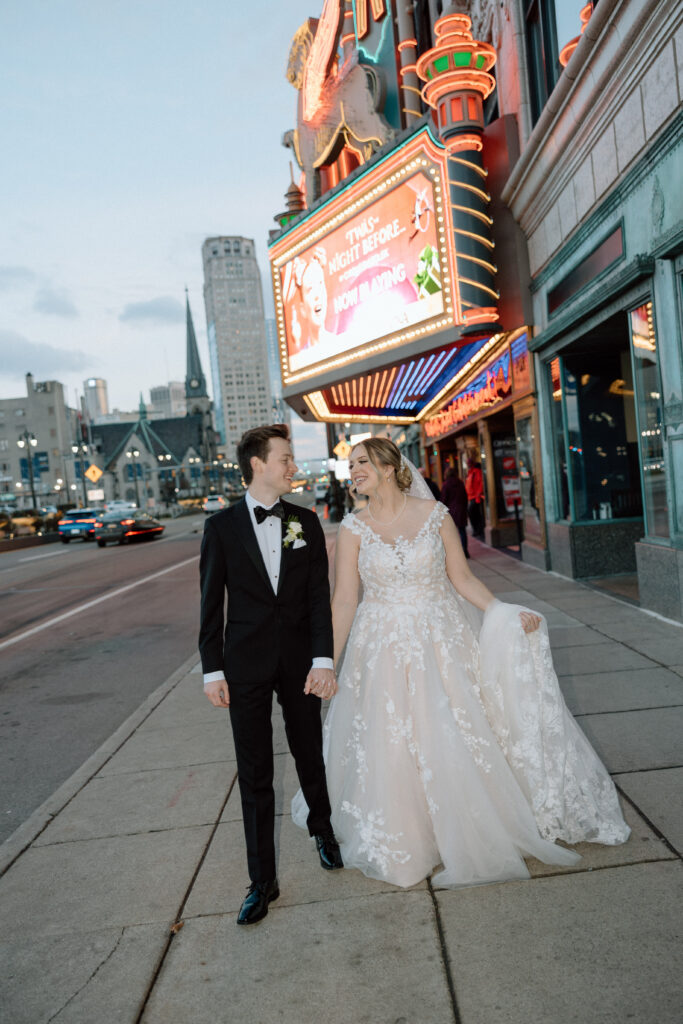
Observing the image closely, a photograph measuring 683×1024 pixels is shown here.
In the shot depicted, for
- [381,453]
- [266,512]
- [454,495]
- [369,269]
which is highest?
[369,269]

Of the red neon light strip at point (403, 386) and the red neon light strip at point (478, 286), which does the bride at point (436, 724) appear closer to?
the red neon light strip at point (478, 286)

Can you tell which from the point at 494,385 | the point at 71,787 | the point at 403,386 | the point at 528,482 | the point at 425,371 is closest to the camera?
the point at 71,787

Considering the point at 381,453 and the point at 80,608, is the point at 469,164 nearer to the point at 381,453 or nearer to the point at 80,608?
the point at 80,608

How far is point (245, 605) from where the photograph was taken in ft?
11.1

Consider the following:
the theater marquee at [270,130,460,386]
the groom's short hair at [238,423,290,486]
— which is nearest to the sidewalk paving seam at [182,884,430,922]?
the groom's short hair at [238,423,290,486]

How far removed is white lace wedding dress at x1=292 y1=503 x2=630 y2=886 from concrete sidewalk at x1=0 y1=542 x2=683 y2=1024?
15cm

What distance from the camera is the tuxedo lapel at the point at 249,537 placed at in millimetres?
3352

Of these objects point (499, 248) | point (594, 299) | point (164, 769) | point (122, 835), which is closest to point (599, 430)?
point (594, 299)

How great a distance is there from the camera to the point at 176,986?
2889 mm

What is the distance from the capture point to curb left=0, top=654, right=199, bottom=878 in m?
4.27

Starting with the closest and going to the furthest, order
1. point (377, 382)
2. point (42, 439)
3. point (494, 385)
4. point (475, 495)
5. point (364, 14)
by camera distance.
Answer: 1. point (494, 385)
2. point (377, 382)
3. point (364, 14)
4. point (475, 495)
5. point (42, 439)

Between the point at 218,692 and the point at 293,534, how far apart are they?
2.48 ft

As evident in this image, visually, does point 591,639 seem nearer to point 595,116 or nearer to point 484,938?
point 484,938

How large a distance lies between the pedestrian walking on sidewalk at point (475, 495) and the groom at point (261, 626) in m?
17.1
